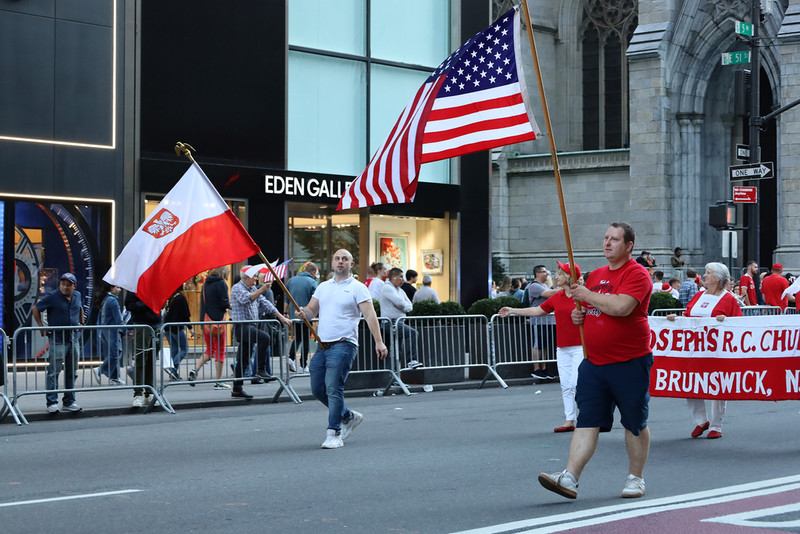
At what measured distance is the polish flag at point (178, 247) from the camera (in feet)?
40.1

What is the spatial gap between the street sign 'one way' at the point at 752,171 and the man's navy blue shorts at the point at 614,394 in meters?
16.7

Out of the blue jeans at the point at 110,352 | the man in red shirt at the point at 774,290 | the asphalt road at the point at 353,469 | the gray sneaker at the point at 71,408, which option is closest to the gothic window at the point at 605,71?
the man in red shirt at the point at 774,290

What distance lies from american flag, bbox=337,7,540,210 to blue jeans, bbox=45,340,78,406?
5.01 metres

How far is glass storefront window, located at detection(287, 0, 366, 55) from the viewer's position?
24281 mm

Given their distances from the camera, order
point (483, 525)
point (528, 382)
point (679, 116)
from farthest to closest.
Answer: point (679, 116), point (528, 382), point (483, 525)

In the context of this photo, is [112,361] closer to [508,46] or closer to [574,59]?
[508,46]

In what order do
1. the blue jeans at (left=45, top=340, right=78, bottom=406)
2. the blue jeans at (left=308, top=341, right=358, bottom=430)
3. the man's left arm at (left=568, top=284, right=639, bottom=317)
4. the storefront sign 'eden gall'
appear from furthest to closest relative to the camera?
the storefront sign 'eden gall' < the blue jeans at (left=45, top=340, right=78, bottom=406) < the blue jeans at (left=308, top=341, right=358, bottom=430) < the man's left arm at (left=568, top=284, right=639, bottom=317)

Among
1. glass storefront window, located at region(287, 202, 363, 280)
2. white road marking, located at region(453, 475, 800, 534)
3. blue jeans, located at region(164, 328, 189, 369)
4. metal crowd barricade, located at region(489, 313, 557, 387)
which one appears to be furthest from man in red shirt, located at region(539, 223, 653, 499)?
glass storefront window, located at region(287, 202, 363, 280)

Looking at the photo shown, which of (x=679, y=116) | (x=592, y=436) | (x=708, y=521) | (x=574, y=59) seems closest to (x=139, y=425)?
(x=592, y=436)

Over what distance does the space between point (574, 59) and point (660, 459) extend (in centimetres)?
3285

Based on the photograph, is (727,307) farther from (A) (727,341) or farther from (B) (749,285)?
(B) (749,285)

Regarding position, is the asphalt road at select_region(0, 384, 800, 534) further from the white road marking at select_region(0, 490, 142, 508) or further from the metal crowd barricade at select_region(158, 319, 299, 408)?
the metal crowd barricade at select_region(158, 319, 299, 408)

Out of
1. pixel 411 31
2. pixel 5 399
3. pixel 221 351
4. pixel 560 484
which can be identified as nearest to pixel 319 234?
pixel 411 31

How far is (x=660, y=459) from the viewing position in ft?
33.3
